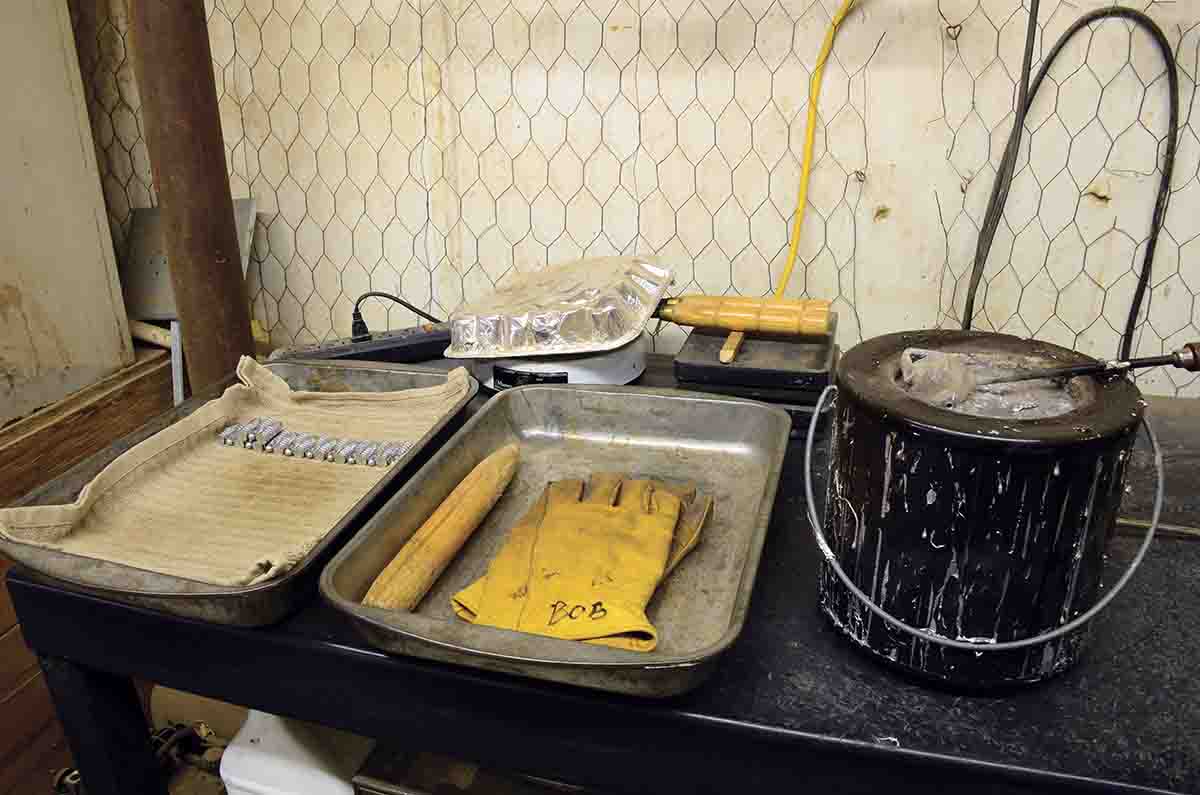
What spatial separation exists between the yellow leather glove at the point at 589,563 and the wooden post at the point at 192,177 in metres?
0.76

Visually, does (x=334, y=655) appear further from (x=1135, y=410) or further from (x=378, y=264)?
(x=378, y=264)

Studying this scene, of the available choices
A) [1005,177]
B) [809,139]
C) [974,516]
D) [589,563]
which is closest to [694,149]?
[809,139]

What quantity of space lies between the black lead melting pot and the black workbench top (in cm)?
4

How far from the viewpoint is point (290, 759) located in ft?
3.22

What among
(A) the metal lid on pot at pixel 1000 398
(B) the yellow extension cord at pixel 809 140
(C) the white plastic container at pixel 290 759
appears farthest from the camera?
(B) the yellow extension cord at pixel 809 140

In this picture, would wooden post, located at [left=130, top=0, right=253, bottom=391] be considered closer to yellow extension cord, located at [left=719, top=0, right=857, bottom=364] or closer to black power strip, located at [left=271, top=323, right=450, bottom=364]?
black power strip, located at [left=271, top=323, right=450, bottom=364]

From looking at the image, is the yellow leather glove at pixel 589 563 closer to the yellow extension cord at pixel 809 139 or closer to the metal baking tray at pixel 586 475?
the metal baking tray at pixel 586 475

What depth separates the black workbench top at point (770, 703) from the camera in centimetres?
61

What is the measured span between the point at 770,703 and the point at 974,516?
8.0 inches

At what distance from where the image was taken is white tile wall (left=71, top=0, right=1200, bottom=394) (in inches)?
52.1

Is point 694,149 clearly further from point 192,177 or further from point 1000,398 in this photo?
point 1000,398

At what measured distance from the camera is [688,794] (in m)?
0.69

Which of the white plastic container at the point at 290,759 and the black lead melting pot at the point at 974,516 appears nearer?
the black lead melting pot at the point at 974,516

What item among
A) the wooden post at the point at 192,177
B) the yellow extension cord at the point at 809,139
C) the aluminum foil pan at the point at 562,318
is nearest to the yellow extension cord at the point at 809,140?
the yellow extension cord at the point at 809,139
